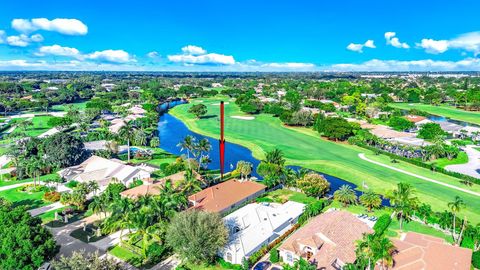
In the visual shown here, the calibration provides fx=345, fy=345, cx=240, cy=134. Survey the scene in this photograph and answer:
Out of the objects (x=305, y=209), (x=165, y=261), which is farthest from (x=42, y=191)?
(x=305, y=209)

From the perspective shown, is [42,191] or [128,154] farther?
[128,154]

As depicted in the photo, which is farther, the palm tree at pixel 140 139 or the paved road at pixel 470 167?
the palm tree at pixel 140 139

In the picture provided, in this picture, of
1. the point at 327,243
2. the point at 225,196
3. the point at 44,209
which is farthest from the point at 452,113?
the point at 44,209

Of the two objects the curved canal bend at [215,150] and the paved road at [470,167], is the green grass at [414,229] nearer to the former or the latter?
the curved canal bend at [215,150]

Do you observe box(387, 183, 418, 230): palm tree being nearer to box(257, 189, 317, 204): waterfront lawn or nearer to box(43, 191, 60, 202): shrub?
box(257, 189, 317, 204): waterfront lawn

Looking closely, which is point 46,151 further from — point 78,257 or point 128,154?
point 78,257

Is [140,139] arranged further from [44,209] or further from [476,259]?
[476,259]

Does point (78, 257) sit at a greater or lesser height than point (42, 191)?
greater

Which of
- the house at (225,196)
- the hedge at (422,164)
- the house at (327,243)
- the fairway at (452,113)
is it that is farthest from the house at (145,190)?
the fairway at (452,113)
